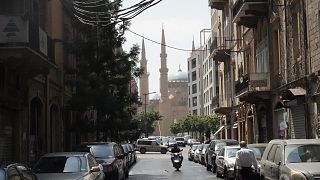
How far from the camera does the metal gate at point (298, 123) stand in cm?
2569

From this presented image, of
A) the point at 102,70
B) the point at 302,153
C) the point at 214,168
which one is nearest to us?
the point at 302,153

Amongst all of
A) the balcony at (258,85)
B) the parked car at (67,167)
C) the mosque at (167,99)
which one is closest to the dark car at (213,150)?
the balcony at (258,85)

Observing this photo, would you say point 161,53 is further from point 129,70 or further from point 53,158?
point 53,158

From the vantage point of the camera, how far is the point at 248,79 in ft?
106

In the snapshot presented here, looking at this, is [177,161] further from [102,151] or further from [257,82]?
[102,151]

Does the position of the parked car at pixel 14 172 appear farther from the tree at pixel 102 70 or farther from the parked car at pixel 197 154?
the parked car at pixel 197 154

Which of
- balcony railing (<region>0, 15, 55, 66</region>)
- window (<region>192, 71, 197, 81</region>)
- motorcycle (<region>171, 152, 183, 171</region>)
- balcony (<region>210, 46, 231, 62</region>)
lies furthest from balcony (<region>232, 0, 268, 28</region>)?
window (<region>192, 71, 197, 81</region>)

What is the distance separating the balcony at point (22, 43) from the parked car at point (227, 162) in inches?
311

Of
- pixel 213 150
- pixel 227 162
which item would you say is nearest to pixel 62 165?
pixel 227 162

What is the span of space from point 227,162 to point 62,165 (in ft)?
32.0

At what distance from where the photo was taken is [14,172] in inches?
371

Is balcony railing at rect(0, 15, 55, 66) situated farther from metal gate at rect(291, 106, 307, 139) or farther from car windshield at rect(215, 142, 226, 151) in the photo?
car windshield at rect(215, 142, 226, 151)

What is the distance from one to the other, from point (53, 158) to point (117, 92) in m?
18.7

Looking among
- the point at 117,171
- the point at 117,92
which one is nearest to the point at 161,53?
the point at 117,92
